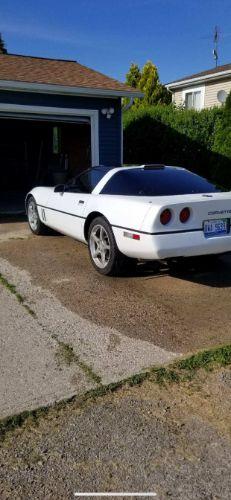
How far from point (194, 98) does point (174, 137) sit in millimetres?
6927

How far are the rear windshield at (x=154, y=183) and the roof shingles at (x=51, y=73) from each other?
541cm

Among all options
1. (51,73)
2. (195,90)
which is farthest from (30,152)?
(195,90)

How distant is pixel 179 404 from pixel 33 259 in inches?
153

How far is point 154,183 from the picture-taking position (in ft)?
16.8

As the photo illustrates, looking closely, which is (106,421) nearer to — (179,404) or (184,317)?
(179,404)

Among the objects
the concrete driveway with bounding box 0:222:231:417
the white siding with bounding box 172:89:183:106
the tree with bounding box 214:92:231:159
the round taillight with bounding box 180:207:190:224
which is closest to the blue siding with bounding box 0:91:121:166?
the tree with bounding box 214:92:231:159

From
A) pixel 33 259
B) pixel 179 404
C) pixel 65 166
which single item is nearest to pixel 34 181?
pixel 65 166

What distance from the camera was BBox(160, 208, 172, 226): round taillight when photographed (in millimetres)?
4365

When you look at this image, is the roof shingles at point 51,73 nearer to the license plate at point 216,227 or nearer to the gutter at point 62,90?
the gutter at point 62,90

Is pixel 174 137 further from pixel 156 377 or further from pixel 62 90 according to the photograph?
pixel 156 377

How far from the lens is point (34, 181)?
57.5 ft

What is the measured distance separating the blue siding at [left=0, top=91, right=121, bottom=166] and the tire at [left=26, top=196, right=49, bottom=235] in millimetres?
3299

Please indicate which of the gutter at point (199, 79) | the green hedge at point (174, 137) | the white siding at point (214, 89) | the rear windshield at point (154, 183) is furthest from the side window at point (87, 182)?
the white siding at point (214, 89)

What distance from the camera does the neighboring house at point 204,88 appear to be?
21.2 meters
